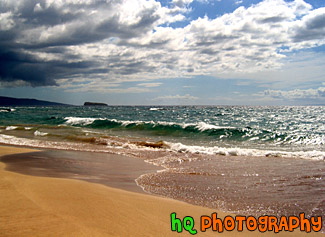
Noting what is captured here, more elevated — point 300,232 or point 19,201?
point 19,201

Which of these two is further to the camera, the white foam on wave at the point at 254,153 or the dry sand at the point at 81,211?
the white foam on wave at the point at 254,153

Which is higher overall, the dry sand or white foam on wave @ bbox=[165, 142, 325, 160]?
the dry sand

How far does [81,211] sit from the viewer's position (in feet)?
11.1

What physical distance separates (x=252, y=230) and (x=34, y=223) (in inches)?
108

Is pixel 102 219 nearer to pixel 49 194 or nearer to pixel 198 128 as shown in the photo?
pixel 49 194

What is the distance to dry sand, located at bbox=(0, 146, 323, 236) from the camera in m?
2.81

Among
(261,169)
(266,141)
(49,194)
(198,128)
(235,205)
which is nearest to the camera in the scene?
(49,194)

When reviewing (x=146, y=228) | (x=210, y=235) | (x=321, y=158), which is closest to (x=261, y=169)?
(x=321, y=158)

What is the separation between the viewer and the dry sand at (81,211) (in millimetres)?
2814

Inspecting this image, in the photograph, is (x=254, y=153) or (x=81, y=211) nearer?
(x=81, y=211)

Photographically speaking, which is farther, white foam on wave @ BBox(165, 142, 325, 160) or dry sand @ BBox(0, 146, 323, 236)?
white foam on wave @ BBox(165, 142, 325, 160)

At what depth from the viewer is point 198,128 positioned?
68.8 ft

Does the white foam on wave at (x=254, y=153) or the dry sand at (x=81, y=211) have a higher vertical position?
the dry sand at (x=81, y=211)

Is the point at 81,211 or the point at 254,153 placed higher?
the point at 81,211
